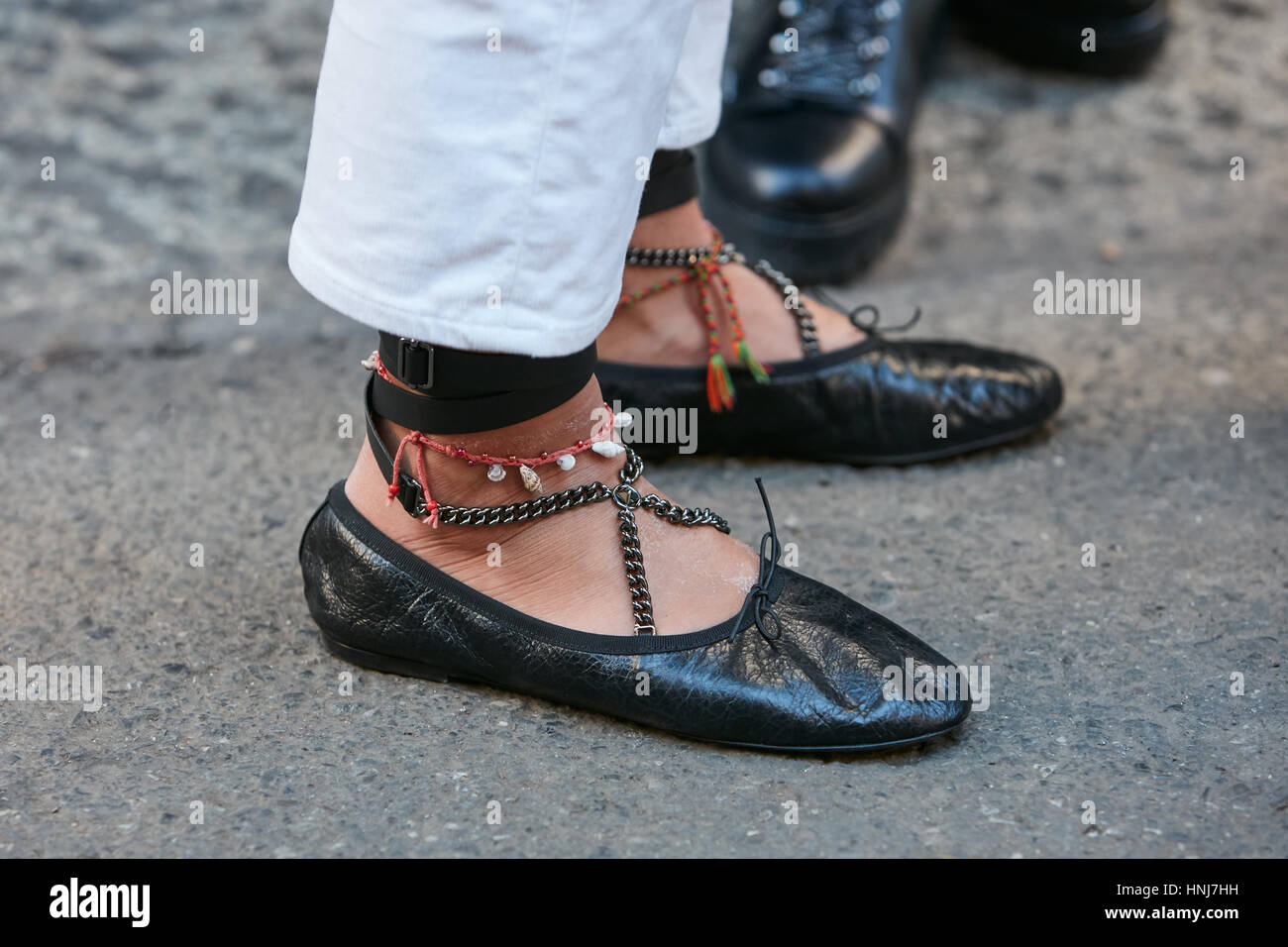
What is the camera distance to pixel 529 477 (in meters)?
0.90

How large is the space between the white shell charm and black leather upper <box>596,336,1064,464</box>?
418 millimetres

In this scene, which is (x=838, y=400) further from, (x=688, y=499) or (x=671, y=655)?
(x=671, y=655)

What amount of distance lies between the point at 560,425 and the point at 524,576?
5.0 inches

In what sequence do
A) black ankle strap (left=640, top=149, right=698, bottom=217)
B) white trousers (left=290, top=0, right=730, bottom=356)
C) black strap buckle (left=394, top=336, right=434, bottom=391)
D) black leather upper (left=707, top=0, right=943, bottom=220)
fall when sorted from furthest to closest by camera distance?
1. black leather upper (left=707, top=0, right=943, bottom=220)
2. black ankle strap (left=640, top=149, right=698, bottom=217)
3. black strap buckle (left=394, top=336, right=434, bottom=391)
4. white trousers (left=290, top=0, right=730, bottom=356)

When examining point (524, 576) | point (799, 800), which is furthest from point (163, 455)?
point (799, 800)

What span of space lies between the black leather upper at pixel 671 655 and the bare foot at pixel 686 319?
1.37 feet

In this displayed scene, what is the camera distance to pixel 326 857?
800mm

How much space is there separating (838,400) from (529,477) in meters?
0.55

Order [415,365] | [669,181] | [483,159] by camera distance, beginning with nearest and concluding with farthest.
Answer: [483,159], [415,365], [669,181]

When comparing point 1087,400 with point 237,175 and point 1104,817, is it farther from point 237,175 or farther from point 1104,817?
point 237,175

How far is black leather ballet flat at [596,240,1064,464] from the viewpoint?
4.34ft

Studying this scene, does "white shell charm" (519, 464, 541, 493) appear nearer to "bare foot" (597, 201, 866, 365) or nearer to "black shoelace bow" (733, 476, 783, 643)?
"black shoelace bow" (733, 476, 783, 643)

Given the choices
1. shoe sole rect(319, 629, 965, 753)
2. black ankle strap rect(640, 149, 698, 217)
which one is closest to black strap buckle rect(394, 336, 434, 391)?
shoe sole rect(319, 629, 965, 753)

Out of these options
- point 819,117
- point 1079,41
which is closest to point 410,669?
point 819,117
